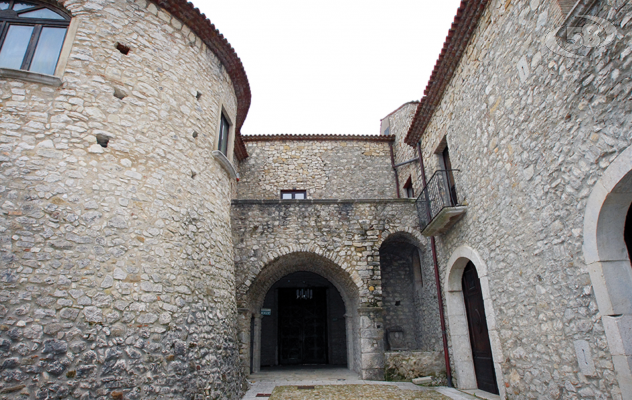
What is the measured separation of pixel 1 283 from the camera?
4.23 m

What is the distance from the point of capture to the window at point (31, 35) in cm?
560

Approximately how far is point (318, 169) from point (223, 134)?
5758 millimetres

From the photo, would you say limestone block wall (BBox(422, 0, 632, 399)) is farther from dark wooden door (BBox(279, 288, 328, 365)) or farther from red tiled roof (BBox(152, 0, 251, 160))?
dark wooden door (BBox(279, 288, 328, 365))

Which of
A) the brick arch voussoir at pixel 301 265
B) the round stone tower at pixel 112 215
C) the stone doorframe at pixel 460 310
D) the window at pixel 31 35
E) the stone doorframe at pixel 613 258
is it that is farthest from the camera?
the brick arch voussoir at pixel 301 265

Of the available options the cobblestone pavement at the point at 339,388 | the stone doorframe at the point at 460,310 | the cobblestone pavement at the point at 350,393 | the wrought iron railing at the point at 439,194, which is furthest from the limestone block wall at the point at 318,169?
the cobblestone pavement at the point at 350,393

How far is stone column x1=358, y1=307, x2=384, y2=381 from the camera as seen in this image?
320 inches

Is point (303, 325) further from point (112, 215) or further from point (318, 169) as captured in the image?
point (112, 215)

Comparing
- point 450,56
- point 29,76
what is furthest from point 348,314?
point 29,76

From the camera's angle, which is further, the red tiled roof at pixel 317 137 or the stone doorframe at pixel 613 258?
the red tiled roof at pixel 317 137

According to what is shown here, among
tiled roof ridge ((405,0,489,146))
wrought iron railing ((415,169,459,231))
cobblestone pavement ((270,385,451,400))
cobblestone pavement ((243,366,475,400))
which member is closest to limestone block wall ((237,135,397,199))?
tiled roof ridge ((405,0,489,146))

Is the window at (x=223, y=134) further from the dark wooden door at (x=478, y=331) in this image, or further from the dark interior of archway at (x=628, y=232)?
the dark interior of archway at (x=628, y=232)

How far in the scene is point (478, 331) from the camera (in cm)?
692

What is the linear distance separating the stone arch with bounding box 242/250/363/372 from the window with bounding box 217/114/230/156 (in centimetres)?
294

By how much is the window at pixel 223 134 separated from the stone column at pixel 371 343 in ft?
16.8
